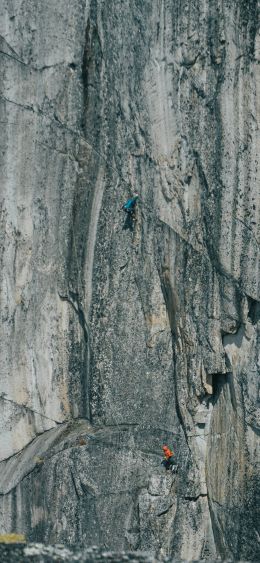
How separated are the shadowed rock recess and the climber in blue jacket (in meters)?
0.12

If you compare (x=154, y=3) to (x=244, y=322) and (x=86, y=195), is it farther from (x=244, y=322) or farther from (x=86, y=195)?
(x=244, y=322)

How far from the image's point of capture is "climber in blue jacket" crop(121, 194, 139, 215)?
17.3 meters

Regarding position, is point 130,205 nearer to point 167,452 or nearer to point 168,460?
point 167,452

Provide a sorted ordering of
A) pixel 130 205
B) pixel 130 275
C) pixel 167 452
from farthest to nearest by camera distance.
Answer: pixel 130 275
pixel 130 205
pixel 167 452

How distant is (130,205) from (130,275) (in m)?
1.10

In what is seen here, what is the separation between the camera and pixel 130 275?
58.0 feet

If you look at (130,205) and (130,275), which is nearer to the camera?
(130,205)

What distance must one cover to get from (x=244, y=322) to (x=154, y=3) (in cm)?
476

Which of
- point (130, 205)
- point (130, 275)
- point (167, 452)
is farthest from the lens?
point (130, 275)

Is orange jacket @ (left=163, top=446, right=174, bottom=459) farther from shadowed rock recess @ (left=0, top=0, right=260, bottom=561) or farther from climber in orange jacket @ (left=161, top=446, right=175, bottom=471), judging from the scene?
shadowed rock recess @ (left=0, top=0, right=260, bottom=561)

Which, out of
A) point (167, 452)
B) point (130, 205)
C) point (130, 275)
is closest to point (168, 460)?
Result: point (167, 452)

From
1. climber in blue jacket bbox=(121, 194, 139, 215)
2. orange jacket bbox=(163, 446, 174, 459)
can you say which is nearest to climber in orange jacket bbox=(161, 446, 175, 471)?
orange jacket bbox=(163, 446, 174, 459)

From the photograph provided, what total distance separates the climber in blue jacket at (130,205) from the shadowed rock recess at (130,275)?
0.40ft

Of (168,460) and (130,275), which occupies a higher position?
(130,275)
